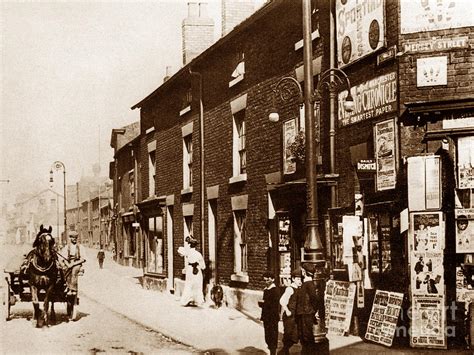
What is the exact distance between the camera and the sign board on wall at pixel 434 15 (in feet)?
34.0

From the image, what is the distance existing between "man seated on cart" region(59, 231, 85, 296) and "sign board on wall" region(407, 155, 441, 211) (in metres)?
7.07

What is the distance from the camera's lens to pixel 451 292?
10.3m

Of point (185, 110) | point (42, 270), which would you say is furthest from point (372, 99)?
point (185, 110)

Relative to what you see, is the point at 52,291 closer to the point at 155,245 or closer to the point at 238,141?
the point at 238,141


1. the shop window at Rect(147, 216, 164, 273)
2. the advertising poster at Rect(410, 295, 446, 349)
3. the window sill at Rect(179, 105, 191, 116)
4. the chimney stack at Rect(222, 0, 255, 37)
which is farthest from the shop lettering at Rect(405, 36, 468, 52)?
the shop window at Rect(147, 216, 164, 273)

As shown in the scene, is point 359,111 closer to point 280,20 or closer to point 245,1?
point 280,20

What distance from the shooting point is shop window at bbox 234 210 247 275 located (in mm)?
17078

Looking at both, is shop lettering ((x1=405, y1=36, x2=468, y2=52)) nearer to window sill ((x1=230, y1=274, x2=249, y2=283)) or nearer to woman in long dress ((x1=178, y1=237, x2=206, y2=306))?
window sill ((x1=230, y1=274, x2=249, y2=283))

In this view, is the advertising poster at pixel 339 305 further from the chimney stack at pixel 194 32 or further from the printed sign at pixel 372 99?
the chimney stack at pixel 194 32

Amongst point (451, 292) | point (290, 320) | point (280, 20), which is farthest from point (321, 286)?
point (280, 20)

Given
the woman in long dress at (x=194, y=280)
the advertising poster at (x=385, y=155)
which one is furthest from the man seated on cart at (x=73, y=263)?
the advertising poster at (x=385, y=155)

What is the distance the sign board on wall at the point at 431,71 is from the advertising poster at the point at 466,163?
1.10m

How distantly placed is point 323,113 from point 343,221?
2.64 m

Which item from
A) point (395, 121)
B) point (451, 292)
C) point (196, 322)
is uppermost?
point (395, 121)
